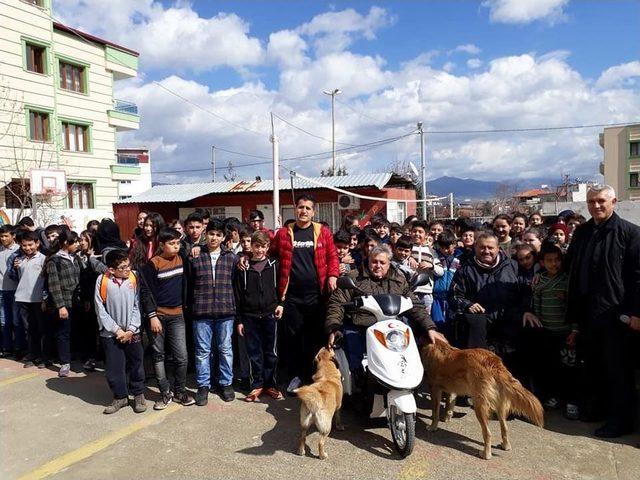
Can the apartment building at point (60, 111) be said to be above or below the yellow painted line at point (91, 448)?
above

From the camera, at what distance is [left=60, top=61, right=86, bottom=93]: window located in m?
24.2

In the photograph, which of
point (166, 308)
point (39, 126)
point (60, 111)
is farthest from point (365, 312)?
point (60, 111)

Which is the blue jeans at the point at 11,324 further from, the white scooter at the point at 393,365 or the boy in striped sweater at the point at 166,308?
the white scooter at the point at 393,365

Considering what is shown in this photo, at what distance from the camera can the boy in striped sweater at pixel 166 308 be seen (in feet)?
15.9

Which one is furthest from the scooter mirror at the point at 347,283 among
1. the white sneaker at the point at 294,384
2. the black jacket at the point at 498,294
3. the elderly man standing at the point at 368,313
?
the white sneaker at the point at 294,384

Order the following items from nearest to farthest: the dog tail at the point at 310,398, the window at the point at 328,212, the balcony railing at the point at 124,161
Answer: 1. the dog tail at the point at 310,398
2. the window at the point at 328,212
3. the balcony railing at the point at 124,161

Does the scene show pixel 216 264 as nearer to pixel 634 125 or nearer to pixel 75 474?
pixel 75 474

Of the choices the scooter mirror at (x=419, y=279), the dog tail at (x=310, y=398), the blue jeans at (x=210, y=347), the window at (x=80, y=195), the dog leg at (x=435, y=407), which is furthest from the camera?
the window at (x=80, y=195)

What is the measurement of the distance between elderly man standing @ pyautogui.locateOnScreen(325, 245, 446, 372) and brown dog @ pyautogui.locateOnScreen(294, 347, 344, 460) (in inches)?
13.7

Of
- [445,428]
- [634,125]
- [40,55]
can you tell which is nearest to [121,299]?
[445,428]

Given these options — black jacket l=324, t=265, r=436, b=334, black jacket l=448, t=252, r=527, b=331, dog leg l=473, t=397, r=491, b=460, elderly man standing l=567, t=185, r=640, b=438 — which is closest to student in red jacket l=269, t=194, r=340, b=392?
black jacket l=324, t=265, r=436, b=334

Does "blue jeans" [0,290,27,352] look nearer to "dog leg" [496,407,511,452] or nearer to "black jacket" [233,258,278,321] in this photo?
"black jacket" [233,258,278,321]

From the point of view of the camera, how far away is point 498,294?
461 centimetres

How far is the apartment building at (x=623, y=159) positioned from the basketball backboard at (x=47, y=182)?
50460 mm
